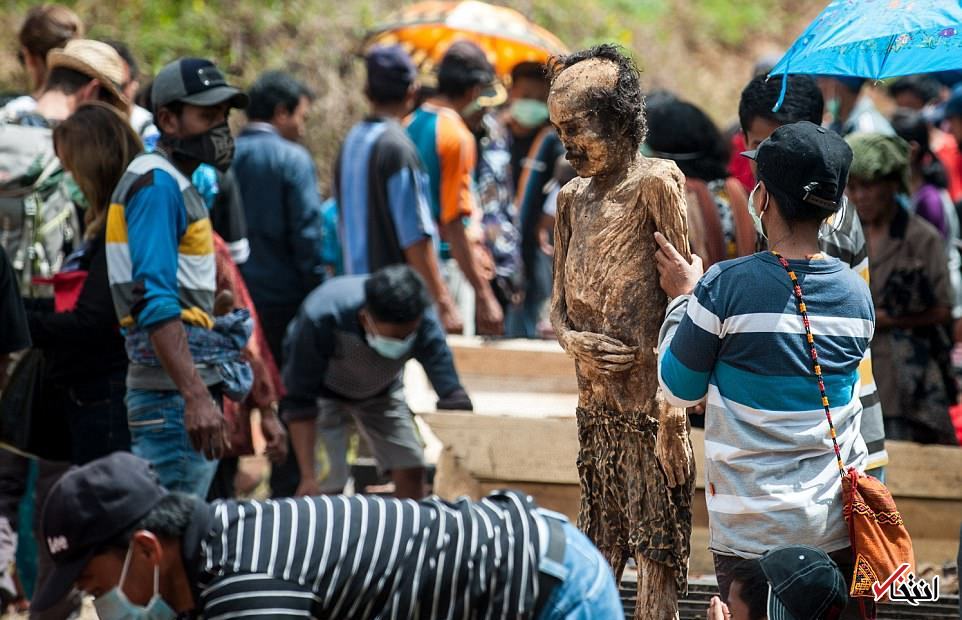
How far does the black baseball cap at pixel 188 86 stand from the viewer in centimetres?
450

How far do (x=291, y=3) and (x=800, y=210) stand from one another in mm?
9978

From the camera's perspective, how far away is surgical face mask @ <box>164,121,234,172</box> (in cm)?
451

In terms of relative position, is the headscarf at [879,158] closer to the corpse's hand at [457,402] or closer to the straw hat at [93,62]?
the corpse's hand at [457,402]

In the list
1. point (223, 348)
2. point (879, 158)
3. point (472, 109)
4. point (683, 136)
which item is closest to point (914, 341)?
point (879, 158)

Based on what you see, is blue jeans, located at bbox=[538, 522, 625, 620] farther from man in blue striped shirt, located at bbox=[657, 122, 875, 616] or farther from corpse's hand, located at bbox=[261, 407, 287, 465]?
corpse's hand, located at bbox=[261, 407, 287, 465]

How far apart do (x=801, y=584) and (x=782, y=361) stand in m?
0.55

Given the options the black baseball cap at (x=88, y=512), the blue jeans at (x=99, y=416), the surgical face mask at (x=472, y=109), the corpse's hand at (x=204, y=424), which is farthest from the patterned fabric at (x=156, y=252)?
the surgical face mask at (x=472, y=109)

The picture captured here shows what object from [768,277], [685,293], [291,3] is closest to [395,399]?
[685,293]

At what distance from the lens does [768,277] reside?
127 inches

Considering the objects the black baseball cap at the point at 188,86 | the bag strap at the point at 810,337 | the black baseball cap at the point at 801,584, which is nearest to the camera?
the black baseball cap at the point at 801,584

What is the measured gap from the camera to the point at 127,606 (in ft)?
8.80

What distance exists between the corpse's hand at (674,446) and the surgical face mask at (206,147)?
1879 mm

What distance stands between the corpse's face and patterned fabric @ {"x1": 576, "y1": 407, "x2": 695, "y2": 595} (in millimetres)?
774

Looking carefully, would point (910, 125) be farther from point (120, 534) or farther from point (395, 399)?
point (120, 534)
